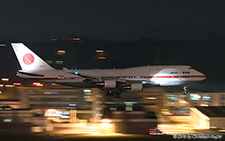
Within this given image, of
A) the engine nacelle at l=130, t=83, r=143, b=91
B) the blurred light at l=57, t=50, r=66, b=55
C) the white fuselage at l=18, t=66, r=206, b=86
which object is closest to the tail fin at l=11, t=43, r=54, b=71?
the white fuselage at l=18, t=66, r=206, b=86

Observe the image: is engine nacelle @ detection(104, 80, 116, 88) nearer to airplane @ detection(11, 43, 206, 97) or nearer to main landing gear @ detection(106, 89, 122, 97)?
airplane @ detection(11, 43, 206, 97)

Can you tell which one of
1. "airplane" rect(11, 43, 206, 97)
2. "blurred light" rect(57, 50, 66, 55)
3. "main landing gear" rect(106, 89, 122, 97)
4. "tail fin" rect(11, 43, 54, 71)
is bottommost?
"main landing gear" rect(106, 89, 122, 97)

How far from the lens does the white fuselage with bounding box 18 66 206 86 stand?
130 ft

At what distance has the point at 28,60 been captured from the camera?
41.7m

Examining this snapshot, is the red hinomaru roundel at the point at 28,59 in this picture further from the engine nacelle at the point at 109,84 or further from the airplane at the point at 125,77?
the engine nacelle at the point at 109,84

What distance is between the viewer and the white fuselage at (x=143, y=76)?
3956cm

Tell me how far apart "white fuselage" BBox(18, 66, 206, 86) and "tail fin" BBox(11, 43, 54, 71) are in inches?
62.9

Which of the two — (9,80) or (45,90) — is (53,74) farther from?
(9,80)

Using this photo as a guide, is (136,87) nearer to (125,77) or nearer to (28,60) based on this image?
(125,77)

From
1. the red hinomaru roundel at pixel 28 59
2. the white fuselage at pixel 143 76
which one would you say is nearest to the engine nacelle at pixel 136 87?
the white fuselage at pixel 143 76

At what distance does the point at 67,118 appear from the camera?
50.9 m

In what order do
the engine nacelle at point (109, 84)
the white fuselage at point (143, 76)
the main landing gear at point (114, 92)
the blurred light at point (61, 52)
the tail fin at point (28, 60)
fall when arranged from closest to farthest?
1. the engine nacelle at point (109, 84)
2. the main landing gear at point (114, 92)
3. the white fuselage at point (143, 76)
4. the tail fin at point (28, 60)
5. the blurred light at point (61, 52)

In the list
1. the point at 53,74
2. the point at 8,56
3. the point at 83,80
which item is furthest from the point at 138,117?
the point at 8,56

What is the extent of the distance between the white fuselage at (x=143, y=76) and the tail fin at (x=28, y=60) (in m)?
1.60
